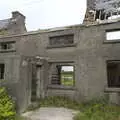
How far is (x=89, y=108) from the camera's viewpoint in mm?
8422

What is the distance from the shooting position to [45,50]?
11.6 meters

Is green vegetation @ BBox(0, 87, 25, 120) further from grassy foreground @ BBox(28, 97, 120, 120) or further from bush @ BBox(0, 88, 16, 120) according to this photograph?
grassy foreground @ BBox(28, 97, 120, 120)

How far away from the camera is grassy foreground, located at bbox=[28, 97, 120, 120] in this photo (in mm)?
7268

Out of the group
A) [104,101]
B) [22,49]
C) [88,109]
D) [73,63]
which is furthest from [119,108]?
[22,49]

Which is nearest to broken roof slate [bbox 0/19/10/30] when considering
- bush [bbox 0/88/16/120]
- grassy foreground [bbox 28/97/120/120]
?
grassy foreground [bbox 28/97/120/120]

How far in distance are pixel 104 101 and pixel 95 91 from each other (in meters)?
0.79

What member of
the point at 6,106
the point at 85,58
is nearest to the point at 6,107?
the point at 6,106

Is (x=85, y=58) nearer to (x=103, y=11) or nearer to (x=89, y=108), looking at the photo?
(x=89, y=108)

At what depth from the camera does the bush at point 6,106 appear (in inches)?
269

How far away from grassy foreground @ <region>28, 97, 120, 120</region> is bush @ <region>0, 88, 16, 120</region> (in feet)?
3.89

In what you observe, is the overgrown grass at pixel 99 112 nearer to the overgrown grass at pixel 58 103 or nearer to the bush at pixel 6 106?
the overgrown grass at pixel 58 103

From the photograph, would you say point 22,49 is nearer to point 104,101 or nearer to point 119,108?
point 104,101

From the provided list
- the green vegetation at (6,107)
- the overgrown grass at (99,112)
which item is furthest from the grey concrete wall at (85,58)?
the green vegetation at (6,107)

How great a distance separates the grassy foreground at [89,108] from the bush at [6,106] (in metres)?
1.18
